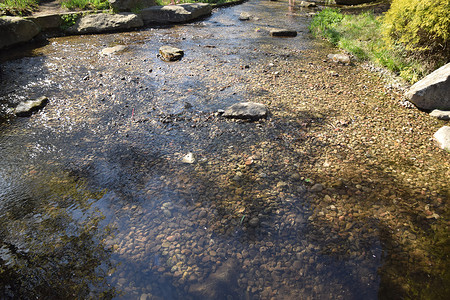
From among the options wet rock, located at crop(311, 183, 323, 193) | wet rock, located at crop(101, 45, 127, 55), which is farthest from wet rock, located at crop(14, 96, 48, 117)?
wet rock, located at crop(311, 183, 323, 193)

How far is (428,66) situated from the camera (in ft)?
17.7

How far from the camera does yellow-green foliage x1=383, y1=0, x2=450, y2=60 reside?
4879 millimetres

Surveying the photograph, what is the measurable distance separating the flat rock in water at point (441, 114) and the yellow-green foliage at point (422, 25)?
4.47ft

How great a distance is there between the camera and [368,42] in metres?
7.72

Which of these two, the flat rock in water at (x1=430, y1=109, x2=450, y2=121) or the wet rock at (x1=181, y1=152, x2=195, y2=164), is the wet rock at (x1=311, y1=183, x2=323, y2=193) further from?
the flat rock in water at (x1=430, y1=109, x2=450, y2=121)

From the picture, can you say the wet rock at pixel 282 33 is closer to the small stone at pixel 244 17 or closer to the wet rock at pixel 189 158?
the small stone at pixel 244 17

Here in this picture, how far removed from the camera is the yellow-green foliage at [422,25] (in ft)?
16.0

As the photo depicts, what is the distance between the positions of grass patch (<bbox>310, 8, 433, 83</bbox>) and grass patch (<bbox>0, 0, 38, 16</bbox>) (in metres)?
11.3

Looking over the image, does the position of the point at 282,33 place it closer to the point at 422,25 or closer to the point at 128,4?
the point at 422,25

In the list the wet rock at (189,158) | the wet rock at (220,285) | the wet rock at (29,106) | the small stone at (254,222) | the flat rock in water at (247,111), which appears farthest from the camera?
the wet rock at (29,106)

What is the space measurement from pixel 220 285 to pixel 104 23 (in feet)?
36.5

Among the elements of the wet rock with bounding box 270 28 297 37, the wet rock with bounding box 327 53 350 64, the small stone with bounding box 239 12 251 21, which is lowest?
the wet rock with bounding box 327 53 350 64

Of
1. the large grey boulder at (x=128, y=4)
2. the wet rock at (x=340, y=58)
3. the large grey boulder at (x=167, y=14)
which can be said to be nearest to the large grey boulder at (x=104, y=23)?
the large grey boulder at (x=128, y=4)

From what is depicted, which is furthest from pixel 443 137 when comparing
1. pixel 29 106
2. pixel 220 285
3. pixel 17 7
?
pixel 17 7
